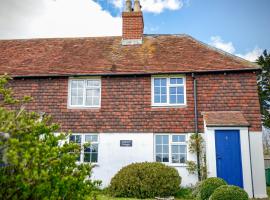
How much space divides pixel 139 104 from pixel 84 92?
2922 mm

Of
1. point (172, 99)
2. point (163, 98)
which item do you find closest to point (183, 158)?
point (172, 99)

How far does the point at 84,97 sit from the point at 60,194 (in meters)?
11.0

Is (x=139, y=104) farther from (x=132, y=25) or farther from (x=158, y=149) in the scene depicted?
(x=132, y=25)

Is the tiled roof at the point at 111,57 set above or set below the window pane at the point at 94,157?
above

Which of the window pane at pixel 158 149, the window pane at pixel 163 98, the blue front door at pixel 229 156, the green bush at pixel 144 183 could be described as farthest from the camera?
the window pane at pixel 163 98

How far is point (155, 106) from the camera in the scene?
13109 millimetres

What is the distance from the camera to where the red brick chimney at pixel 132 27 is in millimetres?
16219

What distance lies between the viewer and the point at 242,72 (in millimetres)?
12898

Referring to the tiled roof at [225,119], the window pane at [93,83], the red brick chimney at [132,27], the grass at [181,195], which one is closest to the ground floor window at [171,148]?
the grass at [181,195]

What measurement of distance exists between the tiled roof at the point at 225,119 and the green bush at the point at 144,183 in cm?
290

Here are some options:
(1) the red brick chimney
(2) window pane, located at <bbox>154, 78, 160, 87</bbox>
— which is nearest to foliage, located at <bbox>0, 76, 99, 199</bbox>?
(2) window pane, located at <bbox>154, 78, 160, 87</bbox>

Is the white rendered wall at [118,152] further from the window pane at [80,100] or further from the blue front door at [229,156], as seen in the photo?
the blue front door at [229,156]

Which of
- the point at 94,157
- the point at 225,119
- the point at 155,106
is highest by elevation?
the point at 155,106

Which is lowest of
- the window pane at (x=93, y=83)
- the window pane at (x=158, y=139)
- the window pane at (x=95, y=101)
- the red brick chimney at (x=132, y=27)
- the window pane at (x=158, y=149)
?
the window pane at (x=158, y=149)
